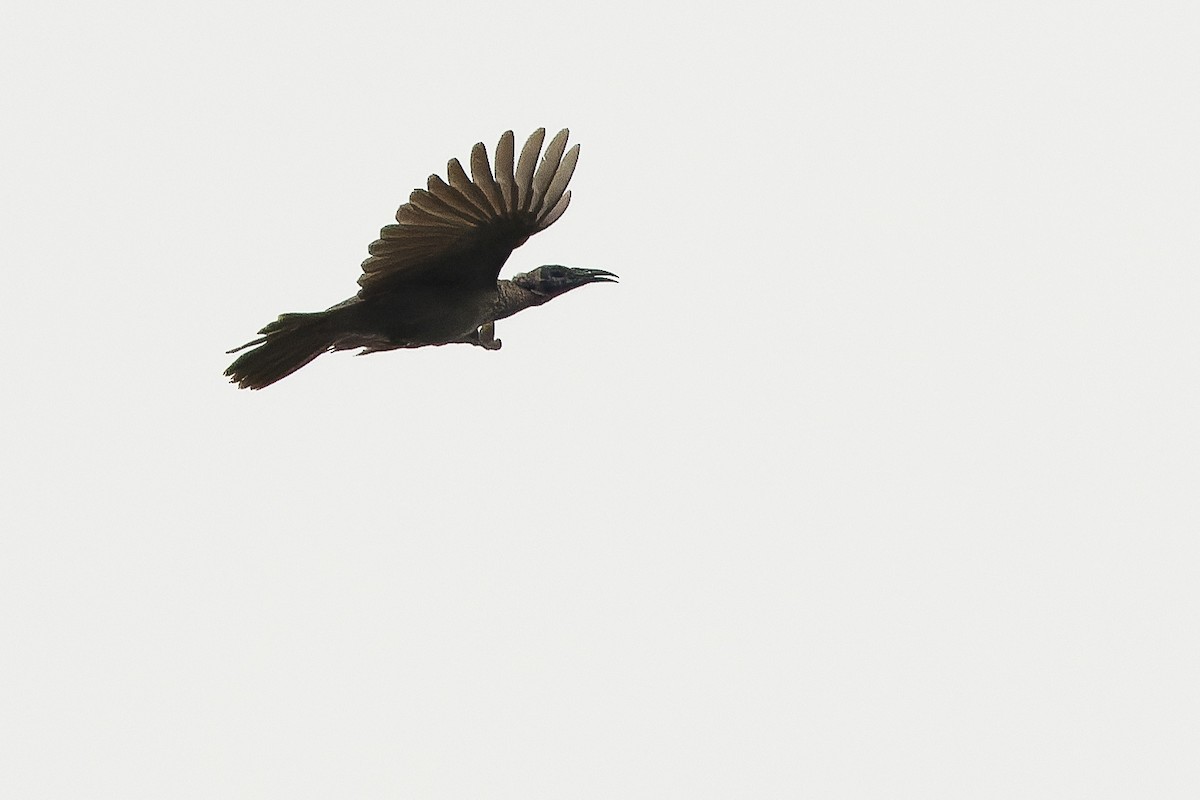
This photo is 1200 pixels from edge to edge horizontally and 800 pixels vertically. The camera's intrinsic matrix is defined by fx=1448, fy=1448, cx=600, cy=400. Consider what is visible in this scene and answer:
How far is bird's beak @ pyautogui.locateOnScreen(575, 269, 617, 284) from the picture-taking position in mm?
8570

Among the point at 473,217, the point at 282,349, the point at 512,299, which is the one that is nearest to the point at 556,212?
the point at 473,217

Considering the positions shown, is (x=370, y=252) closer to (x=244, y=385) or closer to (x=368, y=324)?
(x=368, y=324)

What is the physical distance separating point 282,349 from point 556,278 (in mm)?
1630

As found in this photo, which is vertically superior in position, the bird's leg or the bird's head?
the bird's head

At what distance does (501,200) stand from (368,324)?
1161mm

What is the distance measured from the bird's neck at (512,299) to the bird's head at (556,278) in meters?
0.03

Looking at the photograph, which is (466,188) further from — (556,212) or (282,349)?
(282,349)

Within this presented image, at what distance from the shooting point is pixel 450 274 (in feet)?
26.3

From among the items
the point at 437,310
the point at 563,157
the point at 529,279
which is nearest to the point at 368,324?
the point at 437,310

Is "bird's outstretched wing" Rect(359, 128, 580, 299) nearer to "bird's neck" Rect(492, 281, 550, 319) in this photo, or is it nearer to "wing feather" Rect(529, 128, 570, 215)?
"wing feather" Rect(529, 128, 570, 215)

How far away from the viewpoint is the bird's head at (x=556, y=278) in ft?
27.8

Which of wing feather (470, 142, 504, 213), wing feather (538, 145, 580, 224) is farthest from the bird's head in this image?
wing feather (470, 142, 504, 213)

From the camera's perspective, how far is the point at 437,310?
8.09 meters

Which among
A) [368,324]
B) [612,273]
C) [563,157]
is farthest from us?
[612,273]
